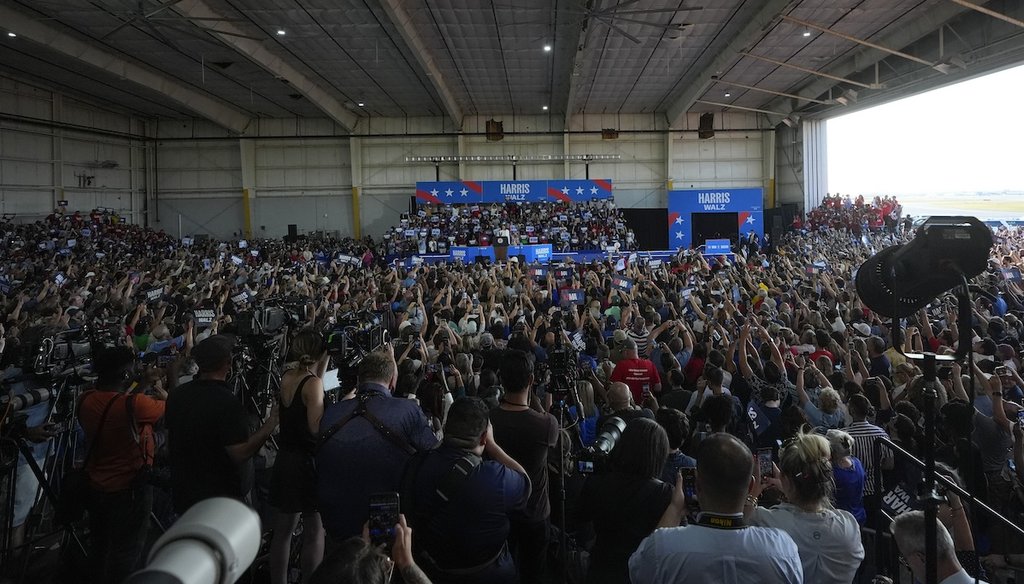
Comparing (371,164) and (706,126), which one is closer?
(706,126)

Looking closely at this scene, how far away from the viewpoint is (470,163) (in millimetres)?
28484

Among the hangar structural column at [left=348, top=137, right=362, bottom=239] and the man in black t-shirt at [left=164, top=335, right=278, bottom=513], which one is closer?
the man in black t-shirt at [left=164, top=335, right=278, bottom=513]

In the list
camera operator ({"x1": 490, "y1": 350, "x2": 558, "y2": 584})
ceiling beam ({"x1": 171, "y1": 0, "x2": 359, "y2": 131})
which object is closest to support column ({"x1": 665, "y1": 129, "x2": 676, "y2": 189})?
ceiling beam ({"x1": 171, "y1": 0, "x2": 359, "y2": 131})

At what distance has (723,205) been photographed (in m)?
24.8

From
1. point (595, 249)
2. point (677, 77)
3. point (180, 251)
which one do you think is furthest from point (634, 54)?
point (180, 251)

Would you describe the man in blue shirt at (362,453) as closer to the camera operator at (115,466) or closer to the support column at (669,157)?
the camera operator at (115,466)

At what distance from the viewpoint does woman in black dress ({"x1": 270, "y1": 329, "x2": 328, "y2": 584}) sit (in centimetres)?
304

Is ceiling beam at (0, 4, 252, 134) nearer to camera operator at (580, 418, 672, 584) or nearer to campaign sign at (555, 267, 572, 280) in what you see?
campaign sign at (555, 267, 572, 280)

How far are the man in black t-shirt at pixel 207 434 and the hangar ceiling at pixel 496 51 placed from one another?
12.1 m

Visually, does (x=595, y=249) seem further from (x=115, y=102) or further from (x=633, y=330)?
(x=115, y=102)

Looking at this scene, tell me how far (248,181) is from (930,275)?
97.7 feet

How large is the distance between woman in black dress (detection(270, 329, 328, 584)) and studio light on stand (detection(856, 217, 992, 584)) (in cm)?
271

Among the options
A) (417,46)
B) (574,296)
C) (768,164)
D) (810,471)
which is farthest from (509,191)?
(810,471)

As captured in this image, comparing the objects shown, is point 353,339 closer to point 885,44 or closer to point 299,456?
point 299,456
